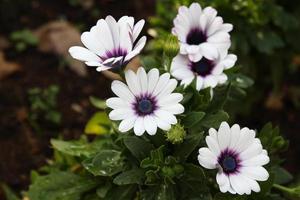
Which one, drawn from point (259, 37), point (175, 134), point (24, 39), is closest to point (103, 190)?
point (175, 134)

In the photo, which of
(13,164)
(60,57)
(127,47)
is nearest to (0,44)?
(60,57)

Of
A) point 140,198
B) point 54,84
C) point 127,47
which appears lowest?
point 54,84

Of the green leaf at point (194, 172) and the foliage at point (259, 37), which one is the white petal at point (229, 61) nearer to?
the green leaf at point (194, 172)

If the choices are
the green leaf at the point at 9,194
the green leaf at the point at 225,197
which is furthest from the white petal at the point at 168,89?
the green leaf at the point at 9,194

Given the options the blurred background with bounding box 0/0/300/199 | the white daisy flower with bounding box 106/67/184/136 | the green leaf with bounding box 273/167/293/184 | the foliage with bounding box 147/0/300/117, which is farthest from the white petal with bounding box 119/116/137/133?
the blurred background with bounding box 0/0/300/199

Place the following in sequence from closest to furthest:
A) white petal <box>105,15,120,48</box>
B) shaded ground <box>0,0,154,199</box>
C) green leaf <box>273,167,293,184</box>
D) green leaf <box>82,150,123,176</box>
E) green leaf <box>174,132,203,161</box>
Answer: white petal <box>105,15,120,48</box> → green leaf <box>174,132,203,161</box> → green leaf <box>82,150,123,176</box> → green leaf <box>273,167,293,184</box> → shaded ground <box>0,0,154,199</box>

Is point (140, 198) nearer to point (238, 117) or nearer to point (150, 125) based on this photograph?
point (150, 125)

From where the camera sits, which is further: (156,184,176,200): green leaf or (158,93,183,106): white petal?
(156,184,176,200): green leaf

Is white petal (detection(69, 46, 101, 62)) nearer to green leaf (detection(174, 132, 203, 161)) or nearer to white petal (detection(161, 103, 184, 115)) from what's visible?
white petal (detection(161, 103, 184, 115))
